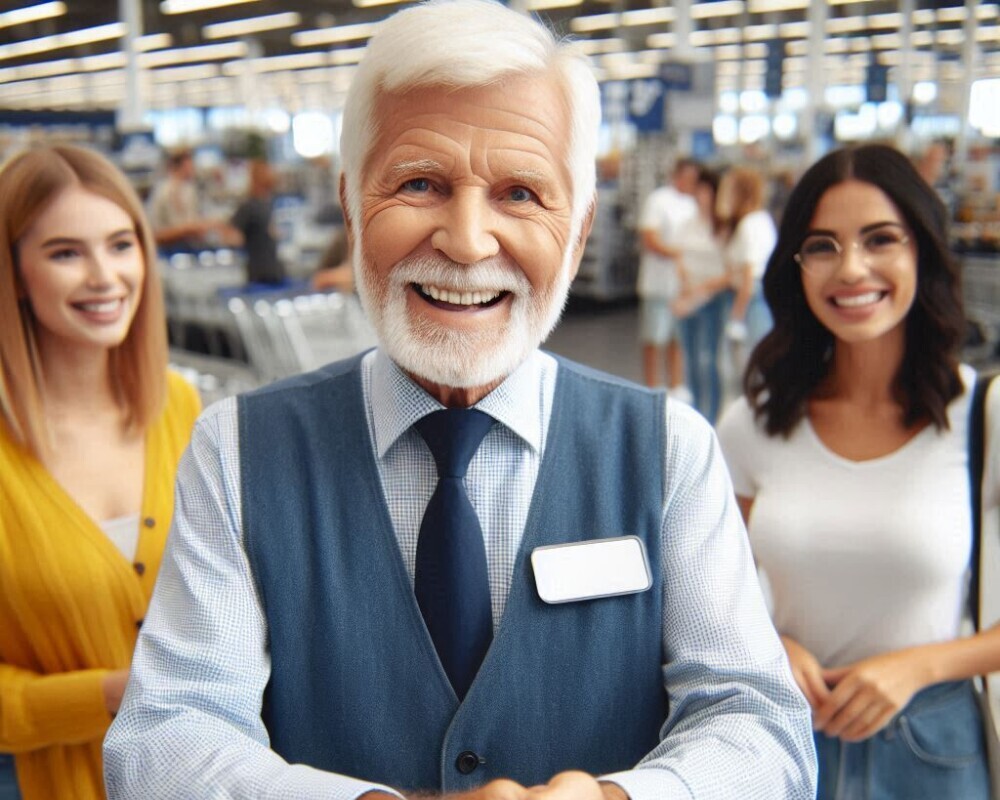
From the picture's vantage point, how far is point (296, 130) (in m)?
20.5

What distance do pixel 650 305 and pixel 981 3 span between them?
9819mm

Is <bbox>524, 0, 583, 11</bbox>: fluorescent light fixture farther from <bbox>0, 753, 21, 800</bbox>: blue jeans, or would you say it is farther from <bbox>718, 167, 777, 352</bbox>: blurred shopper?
<bbox>0, 753, 21, 800</bbox>: blue jeans

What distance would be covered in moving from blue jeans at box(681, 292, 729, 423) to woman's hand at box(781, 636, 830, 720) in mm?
5156

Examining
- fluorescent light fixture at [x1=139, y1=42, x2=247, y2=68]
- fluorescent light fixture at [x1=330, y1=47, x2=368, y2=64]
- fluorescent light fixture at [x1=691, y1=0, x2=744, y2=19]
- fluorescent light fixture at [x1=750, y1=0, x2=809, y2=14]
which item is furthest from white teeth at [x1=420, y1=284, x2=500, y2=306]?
fluorescent light fixture at [x1=330, y1=47, x2=368, y2=64]

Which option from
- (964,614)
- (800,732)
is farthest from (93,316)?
(964,614)

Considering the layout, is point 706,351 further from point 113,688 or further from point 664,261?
point 113,688

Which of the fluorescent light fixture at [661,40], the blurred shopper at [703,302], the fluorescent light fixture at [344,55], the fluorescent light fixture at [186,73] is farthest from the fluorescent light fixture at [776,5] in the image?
the fluorescent light fixture at [186,73]

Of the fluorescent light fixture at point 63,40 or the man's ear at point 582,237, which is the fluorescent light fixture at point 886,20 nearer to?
the fluorescent light fixture at point 63,40


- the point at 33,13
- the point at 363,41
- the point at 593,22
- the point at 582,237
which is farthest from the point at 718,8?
the point at 582,237

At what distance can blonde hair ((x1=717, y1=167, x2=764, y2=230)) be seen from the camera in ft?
20.9

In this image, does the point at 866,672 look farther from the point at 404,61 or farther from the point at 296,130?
the point at 296,130

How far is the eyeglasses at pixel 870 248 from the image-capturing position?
176 centimetres

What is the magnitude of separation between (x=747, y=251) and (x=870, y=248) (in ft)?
15.2

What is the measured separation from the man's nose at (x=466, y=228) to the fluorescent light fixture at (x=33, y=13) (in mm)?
18948
